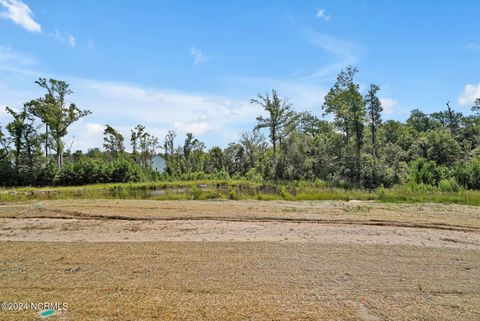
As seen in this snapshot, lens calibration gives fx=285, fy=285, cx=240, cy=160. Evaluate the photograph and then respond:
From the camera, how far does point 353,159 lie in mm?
27656

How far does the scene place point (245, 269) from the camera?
4750mm

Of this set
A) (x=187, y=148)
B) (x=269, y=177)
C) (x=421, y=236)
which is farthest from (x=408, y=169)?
(x=187, y=148)

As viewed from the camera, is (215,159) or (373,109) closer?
(373,109)

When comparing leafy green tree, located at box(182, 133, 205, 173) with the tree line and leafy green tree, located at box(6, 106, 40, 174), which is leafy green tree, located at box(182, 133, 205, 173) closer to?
the tree line

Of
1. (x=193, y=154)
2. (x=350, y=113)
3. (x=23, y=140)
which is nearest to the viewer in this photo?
(x=350, y=113)

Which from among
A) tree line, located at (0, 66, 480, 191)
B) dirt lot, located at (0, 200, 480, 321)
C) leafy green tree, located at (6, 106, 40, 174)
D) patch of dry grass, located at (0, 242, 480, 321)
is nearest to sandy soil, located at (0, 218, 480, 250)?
dirt lot, located at (0, 200, 480, 321)

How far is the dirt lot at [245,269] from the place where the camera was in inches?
136

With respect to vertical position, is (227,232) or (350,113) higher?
(350,113)

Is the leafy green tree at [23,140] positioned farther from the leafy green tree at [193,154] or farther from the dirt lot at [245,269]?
the dirt lot at [245,269]

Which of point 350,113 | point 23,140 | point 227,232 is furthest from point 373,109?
point 23,140

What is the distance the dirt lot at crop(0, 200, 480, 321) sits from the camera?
136 inches

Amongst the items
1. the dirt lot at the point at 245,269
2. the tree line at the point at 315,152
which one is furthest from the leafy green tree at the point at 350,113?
the dirt lot at the point at 245,269

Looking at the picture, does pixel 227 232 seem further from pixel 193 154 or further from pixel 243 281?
pixel 193 154

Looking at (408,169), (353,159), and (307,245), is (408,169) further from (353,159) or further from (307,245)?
(307,245)
